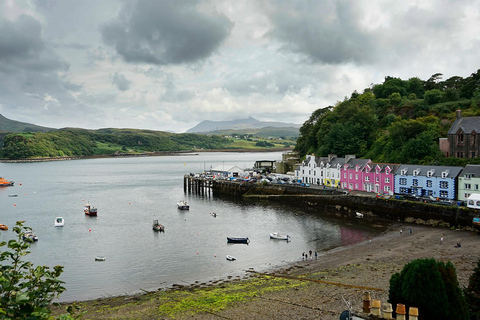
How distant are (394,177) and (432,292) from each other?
43.4 metres

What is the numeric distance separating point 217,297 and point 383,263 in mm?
13615

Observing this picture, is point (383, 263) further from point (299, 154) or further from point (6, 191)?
point (6, 191)

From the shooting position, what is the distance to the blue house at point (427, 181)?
44.0 m

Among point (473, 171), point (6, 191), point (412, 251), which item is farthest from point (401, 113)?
point (6, 191)

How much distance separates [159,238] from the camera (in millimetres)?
40625

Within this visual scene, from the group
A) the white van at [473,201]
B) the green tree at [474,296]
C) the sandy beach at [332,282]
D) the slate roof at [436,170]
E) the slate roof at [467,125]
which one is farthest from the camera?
the slate roof at [467,125]

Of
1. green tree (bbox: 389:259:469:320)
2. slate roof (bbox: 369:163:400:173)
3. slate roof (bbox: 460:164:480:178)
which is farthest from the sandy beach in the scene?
slate roof (bbox: 369:163:400:173)

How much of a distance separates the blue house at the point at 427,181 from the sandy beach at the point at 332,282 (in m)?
8.64

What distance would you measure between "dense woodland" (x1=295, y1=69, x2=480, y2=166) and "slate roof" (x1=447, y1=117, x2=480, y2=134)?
3.65 metres

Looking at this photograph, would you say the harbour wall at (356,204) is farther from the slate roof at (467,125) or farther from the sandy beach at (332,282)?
the slate roof at (467,125)

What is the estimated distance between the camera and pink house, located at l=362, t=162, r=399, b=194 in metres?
51.0

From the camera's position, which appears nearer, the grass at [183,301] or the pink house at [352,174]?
the grass at [183,301]

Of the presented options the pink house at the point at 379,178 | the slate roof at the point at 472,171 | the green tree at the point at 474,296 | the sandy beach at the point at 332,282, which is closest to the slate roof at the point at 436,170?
the slate roof at the point at 472,171

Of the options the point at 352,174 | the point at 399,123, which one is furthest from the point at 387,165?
the point at 399,123
